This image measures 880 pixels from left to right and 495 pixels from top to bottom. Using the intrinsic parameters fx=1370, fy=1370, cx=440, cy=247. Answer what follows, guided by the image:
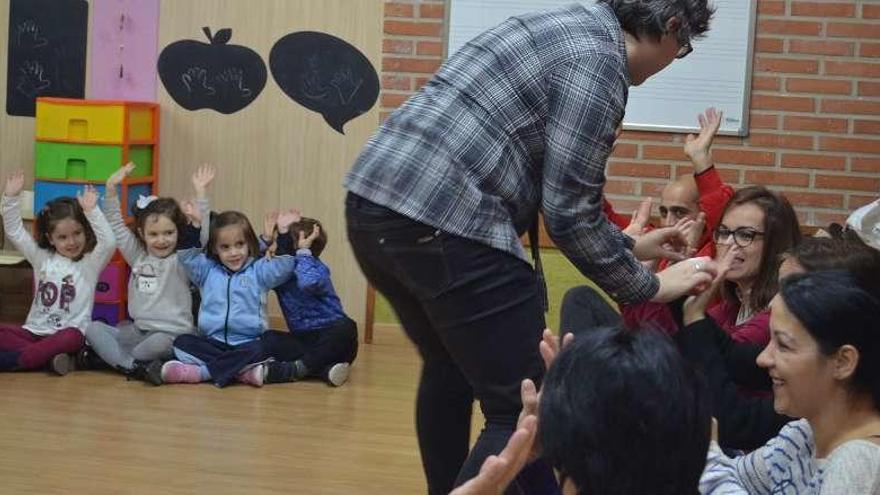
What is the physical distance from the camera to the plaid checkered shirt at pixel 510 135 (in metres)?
2.43

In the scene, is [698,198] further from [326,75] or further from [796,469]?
[326,75]

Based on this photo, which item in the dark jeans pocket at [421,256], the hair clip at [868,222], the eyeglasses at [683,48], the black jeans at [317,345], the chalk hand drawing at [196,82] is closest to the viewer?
the dark jeans pocket at [421,256]

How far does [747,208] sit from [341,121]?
3.08 m

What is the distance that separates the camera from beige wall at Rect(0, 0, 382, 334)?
5992 millimetres

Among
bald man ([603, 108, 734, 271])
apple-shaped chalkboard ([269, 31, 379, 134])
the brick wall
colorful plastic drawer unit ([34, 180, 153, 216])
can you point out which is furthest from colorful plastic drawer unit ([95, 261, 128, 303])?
bald man ([603, 108, 734, 271])

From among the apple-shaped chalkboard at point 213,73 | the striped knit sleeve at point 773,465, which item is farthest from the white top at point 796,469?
the apple-shaped chalkboard at point 213,73

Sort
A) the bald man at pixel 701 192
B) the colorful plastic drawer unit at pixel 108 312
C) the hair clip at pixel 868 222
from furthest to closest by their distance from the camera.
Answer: the colorful plastic drawer unit at pixel 108 312
the hair clip at pixel 868 222
the bald man at pixel 701 192

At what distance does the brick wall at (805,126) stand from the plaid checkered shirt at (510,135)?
3245mm

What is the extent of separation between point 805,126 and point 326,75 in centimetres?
204

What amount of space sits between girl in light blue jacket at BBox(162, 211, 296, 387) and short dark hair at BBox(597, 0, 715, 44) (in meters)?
2.84

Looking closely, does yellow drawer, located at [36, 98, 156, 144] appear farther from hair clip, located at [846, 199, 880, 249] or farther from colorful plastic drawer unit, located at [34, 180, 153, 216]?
hair clip, located at [846, 199, 880, 249]

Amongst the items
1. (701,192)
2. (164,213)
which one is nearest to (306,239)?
(164,213)

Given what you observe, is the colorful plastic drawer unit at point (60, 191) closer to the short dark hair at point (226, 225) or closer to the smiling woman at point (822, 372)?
the short dark hair at point (226, 225)

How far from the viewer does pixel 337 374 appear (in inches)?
198
